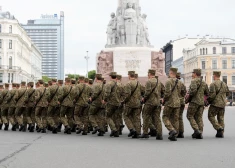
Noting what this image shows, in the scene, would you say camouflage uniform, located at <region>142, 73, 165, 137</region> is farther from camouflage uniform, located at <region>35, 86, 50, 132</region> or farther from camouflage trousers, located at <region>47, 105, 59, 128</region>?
camouflage uniform, located at <region>35, 86, 50, 132</region>

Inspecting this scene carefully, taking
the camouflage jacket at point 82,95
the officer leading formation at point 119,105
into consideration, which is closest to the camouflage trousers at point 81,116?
the officer leading formation at point 119,105

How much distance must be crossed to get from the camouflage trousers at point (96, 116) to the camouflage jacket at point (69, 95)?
0.97 meters

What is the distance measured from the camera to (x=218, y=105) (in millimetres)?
13078

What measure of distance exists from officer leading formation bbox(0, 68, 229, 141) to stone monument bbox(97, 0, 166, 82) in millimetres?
17306

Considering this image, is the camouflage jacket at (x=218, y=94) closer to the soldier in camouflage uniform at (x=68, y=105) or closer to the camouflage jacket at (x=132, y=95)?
the camouflage jacket at (x=132, y=95)

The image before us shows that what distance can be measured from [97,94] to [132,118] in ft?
4.89

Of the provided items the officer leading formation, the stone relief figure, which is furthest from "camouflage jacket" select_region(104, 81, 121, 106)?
the stone relief figure

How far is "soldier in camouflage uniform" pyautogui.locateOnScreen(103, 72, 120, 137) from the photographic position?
1373 centimetres

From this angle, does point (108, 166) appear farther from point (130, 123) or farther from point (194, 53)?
point (194, 53)

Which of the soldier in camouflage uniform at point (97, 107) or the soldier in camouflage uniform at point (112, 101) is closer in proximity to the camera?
the soldier in camouflage uniform at point (112, 101)

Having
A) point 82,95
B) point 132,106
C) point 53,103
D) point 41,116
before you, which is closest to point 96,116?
point 82,95

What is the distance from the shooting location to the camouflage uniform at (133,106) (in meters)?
13.3

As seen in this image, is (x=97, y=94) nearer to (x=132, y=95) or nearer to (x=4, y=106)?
(x=132, y=95)

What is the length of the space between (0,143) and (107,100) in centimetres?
333
